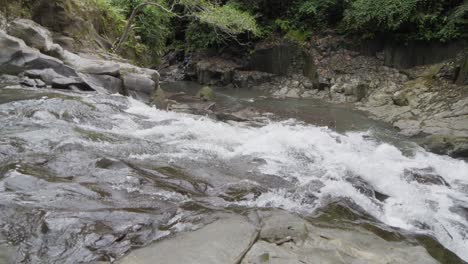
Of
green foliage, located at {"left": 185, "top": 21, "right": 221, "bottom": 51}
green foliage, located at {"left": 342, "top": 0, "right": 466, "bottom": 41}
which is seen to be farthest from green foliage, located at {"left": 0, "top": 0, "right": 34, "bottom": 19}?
green foliage, located at {"left": 342, "top": 0, "right": 466, "bottom": 41}

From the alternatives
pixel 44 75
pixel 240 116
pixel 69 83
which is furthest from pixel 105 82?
pixel 240 116

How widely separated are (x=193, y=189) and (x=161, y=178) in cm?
42

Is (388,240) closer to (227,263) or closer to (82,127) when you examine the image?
(227,263)

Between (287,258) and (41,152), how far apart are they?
3365 mm

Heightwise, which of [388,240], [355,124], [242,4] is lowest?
[355,124]

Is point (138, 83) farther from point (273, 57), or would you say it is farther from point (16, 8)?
point (273, 57)

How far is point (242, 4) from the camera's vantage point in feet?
63.2

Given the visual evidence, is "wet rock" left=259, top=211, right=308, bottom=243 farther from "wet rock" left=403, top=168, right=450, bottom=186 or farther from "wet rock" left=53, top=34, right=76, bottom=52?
"wet rock" left=53, top=34, right=76, bottom=52

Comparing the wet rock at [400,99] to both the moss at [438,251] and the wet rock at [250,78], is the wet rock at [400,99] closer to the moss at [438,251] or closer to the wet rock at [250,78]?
the wet rock at [250,78]

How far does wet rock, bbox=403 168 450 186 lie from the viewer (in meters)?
6.12

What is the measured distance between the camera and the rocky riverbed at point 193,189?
3.29 m

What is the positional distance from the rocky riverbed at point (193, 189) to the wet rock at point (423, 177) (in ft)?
0.09

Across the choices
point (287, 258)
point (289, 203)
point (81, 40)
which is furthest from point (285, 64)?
point (287, 258)

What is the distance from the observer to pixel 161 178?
477 centimetres
